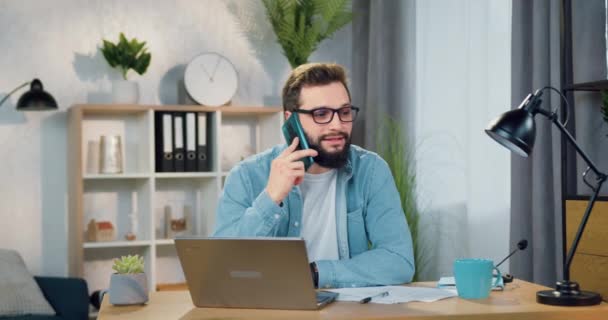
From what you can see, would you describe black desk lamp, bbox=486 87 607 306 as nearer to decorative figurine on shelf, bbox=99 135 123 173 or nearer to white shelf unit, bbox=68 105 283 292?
white shelf unit, bbox=68 105 283 292

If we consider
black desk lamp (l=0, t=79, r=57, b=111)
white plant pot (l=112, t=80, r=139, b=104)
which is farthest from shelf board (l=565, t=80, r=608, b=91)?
black desk lamp (l=0, t=79, r=57, b=111)

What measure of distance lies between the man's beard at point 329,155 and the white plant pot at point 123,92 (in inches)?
92.2

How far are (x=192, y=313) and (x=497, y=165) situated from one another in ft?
7.35

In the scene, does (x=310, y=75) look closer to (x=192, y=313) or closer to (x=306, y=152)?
(x=306, y=152)

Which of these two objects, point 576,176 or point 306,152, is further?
point 576,176

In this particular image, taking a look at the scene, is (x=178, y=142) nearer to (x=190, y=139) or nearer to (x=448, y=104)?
(x=190, y=139)

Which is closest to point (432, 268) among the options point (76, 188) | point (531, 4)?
point (531, 4)

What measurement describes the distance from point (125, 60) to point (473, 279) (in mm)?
3043

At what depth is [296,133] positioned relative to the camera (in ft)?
8.00

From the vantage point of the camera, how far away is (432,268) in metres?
4.44

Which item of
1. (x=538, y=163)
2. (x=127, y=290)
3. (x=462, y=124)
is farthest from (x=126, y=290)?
(x=462, y=124)

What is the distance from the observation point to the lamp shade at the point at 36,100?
14.3 ft

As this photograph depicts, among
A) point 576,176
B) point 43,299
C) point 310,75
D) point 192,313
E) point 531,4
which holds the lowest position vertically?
point 43,299

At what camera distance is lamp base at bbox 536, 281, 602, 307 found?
198cm
